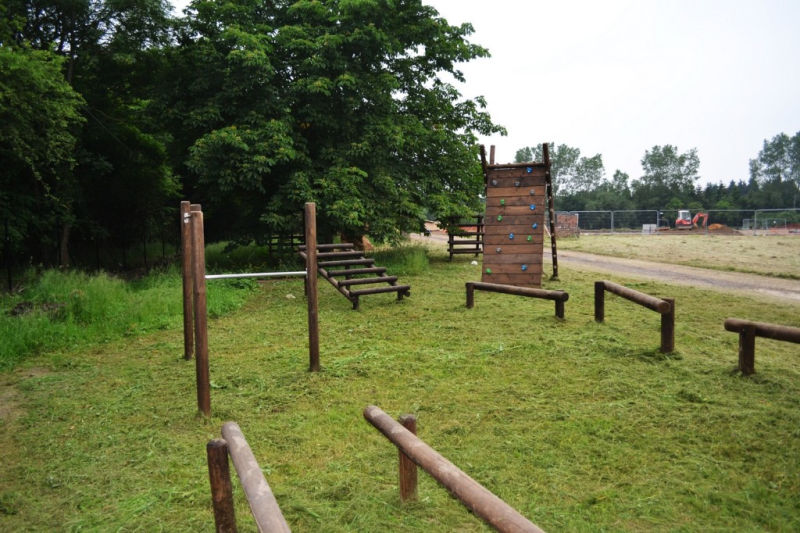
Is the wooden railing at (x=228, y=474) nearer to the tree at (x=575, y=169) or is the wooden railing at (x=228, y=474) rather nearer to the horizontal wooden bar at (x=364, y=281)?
the horizontal wooden bar at (x=364, y=281)

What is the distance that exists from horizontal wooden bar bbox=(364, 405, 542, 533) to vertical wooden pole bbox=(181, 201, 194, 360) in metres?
3.14

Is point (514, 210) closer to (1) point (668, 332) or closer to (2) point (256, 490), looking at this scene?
(1) point (668, 332)

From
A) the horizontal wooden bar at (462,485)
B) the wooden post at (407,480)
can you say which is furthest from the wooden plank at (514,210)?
the horizontal wooden bar at (462,485)

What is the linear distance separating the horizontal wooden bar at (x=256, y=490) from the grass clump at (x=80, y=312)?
521 cm

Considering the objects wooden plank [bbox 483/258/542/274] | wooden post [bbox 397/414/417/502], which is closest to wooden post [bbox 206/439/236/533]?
wooden post [bbox 397/414/417/502]

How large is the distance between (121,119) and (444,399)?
1616 centimetres

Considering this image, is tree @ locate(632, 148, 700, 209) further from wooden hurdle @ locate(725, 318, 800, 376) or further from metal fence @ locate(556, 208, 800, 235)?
wooden hurdle @ locate(725, 318, 800, 376)

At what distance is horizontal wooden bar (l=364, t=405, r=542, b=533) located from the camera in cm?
178

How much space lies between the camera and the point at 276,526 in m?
1.99

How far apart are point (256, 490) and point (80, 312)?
24.2 feet

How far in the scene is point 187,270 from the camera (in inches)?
229

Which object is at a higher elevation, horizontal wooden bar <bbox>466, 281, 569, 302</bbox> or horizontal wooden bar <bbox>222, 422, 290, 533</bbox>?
horizontal wooden bar <bbox>466, 281, 569, 302</bbox>

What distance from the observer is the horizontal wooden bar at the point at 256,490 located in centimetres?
202

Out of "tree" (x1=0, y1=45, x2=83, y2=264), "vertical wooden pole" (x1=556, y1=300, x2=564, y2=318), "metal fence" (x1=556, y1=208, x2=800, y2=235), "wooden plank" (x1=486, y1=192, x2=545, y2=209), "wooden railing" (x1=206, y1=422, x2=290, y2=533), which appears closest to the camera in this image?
"wooden railing" (x1=206, y1=422, x2=290, y2=533)
